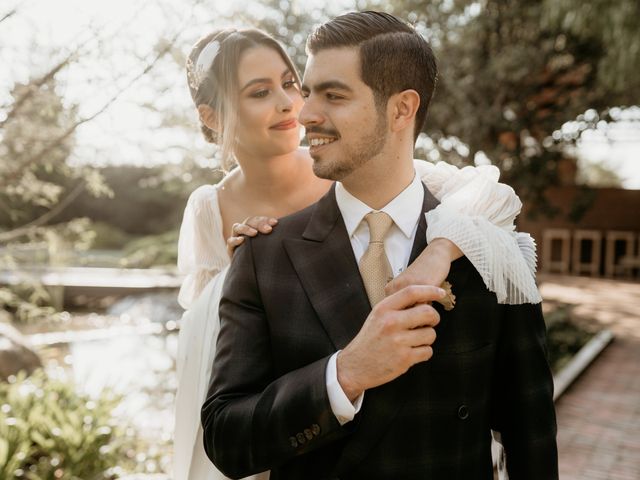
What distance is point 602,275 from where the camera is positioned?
18.2 metres

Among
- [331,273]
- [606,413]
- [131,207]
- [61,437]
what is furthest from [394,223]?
[131,207]

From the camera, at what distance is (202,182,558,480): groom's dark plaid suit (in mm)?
1453

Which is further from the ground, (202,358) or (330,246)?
(330,246)

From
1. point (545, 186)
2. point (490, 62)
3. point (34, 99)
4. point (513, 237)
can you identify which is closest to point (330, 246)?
point (513, 237)

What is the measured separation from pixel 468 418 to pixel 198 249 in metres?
1.33

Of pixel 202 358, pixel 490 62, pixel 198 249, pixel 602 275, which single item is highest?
pixel 490 62

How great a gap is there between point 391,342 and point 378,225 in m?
0.40

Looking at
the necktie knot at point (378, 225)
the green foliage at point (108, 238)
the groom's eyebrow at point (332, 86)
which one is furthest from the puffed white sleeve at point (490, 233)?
the green foliage at point (108, 238)

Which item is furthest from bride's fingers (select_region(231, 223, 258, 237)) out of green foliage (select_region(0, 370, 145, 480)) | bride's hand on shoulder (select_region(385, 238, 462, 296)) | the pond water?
the pond water

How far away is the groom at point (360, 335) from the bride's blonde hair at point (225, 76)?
822mm

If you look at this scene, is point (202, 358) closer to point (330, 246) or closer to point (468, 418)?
point (330, 246)

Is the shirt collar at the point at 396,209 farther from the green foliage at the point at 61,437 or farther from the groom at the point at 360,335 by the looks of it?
the green foliage at the point at 61,437

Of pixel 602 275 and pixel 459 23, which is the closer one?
pixel 459 23

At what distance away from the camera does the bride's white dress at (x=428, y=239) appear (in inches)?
61.8
